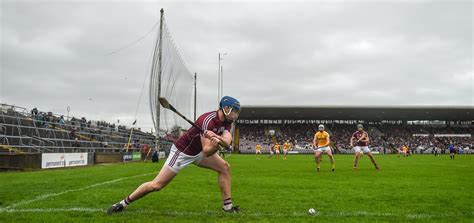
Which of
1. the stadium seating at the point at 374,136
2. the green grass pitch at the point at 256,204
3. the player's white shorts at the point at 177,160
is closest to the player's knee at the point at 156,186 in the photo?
the player's white shorts at the point at 177,160

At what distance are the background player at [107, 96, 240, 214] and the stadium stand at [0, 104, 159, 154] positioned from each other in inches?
680

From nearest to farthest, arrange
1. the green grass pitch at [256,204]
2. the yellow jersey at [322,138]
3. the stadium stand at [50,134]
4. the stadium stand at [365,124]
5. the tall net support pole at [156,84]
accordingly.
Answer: the green grass pitch at [256,204]
the yellow jersey at [322,138]
the tall net support pole at [156,84]
the stadium stand at [50,134]
the stadium stand at [365,124]

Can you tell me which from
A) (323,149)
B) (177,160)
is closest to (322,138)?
(323,149)

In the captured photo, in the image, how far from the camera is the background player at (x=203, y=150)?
20.8 feet

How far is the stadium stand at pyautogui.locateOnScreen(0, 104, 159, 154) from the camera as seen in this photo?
2339cm

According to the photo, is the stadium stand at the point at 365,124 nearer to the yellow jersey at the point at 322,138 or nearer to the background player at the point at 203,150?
the yellow jersey at the point at 322,138

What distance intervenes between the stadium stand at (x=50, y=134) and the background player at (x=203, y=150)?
17.3 metres

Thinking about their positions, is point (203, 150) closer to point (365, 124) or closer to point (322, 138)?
point (322, 138)

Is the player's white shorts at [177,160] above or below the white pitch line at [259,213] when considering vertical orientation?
above

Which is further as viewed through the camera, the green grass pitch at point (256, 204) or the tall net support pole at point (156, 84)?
the tall net support pole at point (156, 84)

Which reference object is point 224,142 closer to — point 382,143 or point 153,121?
point 153,121

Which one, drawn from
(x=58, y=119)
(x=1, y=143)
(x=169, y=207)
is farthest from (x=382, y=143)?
(x=169, y=207)

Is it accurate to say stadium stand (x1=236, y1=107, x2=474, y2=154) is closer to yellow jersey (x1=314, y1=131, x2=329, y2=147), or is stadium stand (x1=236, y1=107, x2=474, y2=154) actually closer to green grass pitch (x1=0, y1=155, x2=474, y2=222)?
yellow jersey (x1=314, y1=131, x2=329, y2=147)

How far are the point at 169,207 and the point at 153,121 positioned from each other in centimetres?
1517
